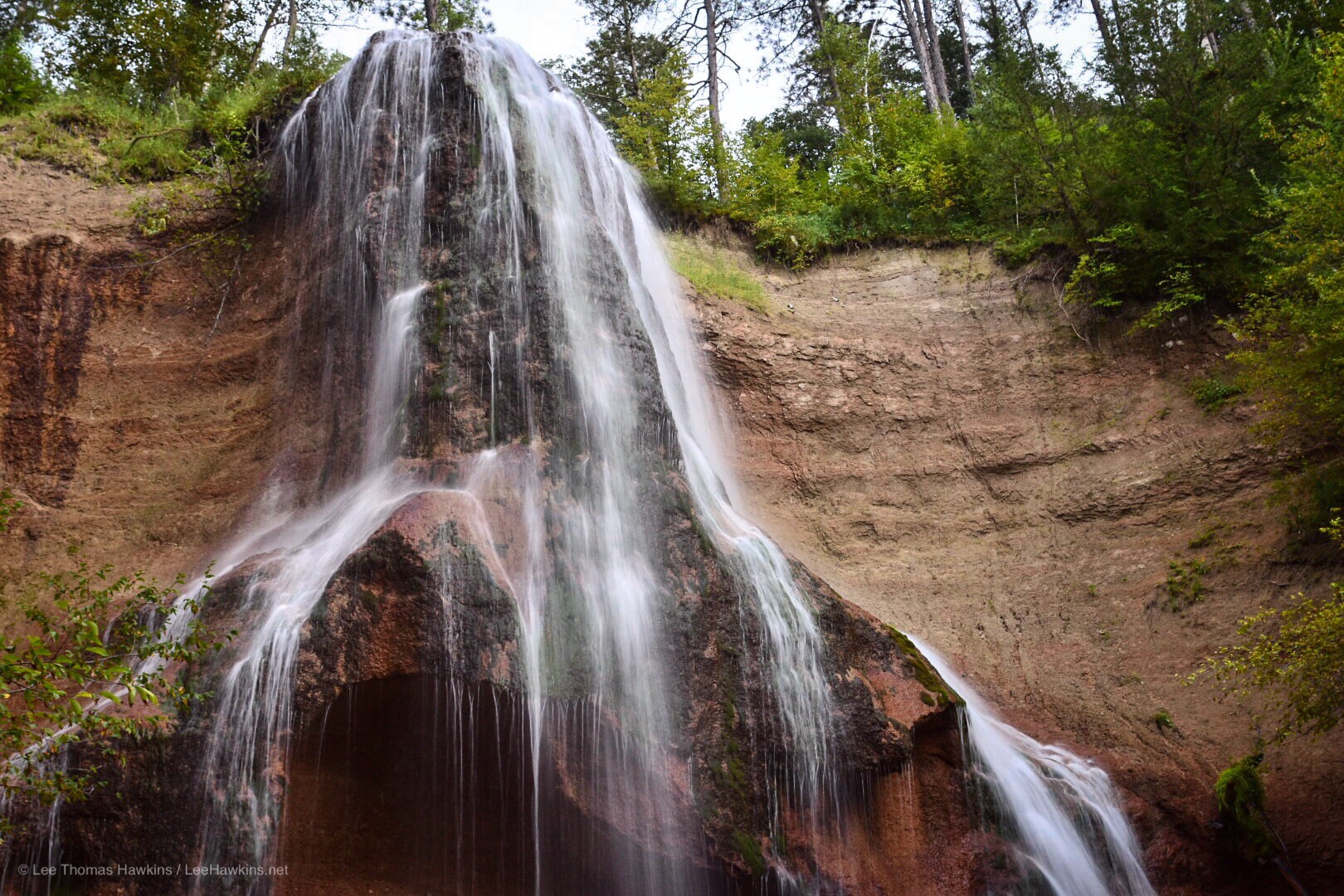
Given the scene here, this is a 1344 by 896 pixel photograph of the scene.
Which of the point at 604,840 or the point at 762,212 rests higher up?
the point at 762,212

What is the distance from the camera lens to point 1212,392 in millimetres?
12906

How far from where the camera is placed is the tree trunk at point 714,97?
18203 mm

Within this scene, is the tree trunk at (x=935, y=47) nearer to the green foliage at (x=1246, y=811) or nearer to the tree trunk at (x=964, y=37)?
the tree trunk at (x=964, y=37)

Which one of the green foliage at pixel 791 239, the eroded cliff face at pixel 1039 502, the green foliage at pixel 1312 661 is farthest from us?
the green foliage at pixel 791 239

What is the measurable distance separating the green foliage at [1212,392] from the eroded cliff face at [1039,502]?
12cm

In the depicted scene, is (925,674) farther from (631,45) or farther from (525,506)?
(631,45)

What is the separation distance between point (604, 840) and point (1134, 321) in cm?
1146

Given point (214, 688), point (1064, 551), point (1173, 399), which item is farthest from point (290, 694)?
point (1173, 399)

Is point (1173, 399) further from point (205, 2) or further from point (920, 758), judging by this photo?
point (205, 2)

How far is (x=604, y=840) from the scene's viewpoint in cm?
732

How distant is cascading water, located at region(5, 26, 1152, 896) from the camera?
7.30 meters

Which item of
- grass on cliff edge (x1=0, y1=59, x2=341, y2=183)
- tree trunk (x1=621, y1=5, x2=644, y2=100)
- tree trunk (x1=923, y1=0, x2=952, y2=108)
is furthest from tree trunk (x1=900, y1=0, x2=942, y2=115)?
grass on cliff edge (x1=0, y1=59, x2=341, y2=183)

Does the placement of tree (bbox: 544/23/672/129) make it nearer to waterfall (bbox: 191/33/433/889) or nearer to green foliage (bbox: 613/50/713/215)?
green foliage (bbox: 613/50/713/215)

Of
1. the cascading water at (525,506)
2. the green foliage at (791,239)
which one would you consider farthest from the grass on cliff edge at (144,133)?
the green foliage at (791,239)
